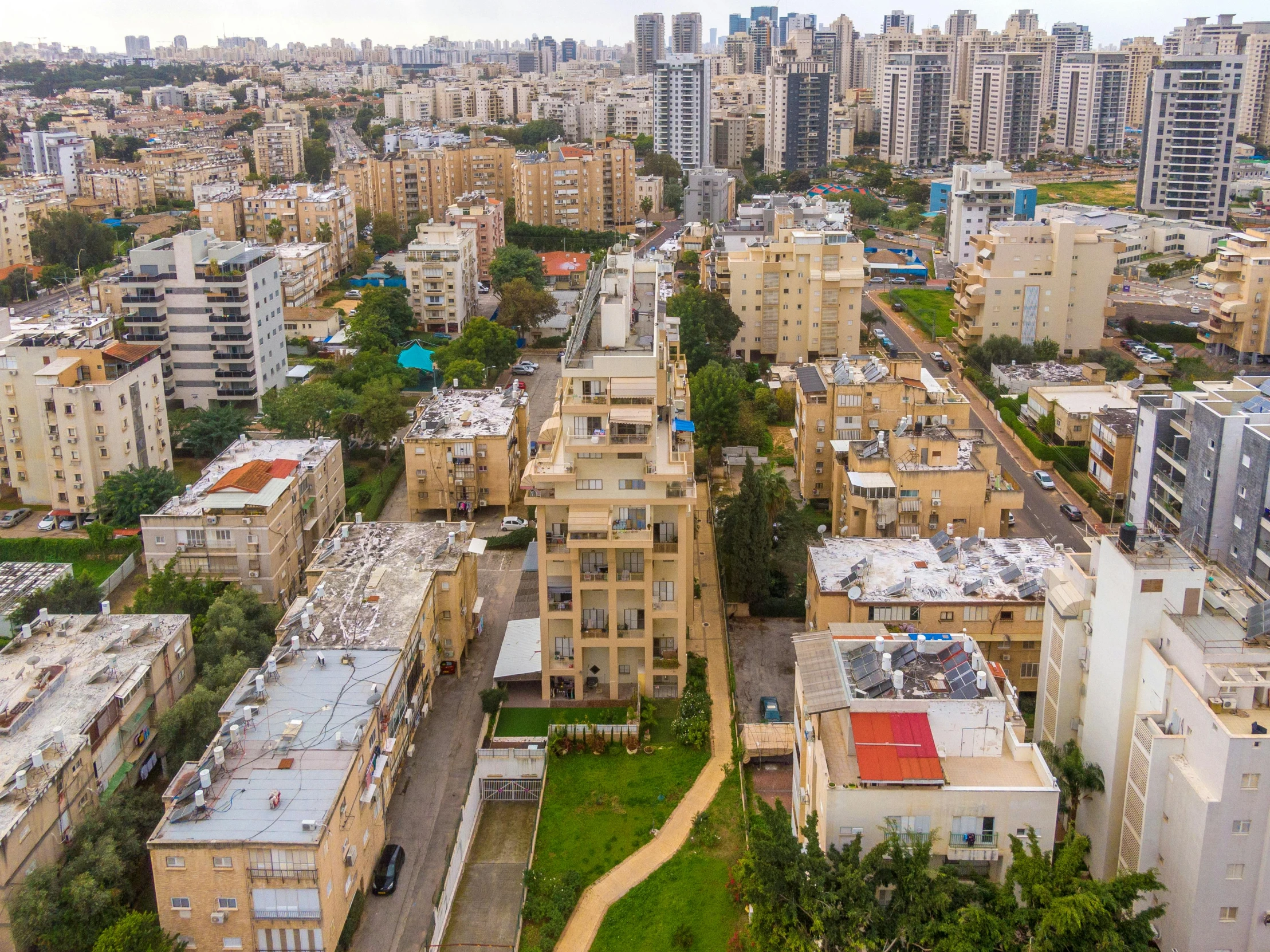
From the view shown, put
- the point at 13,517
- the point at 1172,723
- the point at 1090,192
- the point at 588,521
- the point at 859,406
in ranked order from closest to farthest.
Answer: the point at 1172,723, the point at 588,521, the point at 859,406, the point at 13,517, the point at 1090,192

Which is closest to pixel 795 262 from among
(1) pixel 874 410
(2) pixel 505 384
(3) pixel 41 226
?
(2) pixel 505 384

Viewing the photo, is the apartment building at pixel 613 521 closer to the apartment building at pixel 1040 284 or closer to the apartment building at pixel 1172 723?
the apartment building at pixel 1172 723

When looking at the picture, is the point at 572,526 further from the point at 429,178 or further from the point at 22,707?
the point at 429,178

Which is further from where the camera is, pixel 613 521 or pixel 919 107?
pixel 919 107

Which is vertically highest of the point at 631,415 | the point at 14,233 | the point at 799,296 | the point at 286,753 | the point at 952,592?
the point at 14,233

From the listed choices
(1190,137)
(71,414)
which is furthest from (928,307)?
(71,414)

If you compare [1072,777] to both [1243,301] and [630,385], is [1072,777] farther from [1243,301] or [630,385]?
[1243,301]
